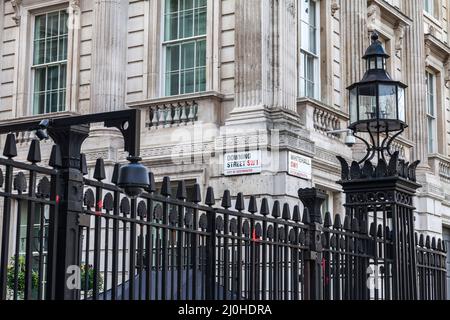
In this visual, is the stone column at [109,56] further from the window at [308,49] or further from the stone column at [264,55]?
the window at [308,49]

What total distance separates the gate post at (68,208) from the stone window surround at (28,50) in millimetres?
15160

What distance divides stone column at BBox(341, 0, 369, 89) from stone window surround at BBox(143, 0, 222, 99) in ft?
12.9

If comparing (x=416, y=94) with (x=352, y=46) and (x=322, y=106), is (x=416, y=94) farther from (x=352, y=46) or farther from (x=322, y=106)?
(x=322, y=106)

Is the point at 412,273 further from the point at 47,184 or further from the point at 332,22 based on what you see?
the point at 332,22

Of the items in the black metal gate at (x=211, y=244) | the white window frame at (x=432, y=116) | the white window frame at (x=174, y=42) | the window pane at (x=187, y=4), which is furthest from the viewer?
the white window frame at (x=432, y=116)

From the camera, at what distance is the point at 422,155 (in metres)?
25.3

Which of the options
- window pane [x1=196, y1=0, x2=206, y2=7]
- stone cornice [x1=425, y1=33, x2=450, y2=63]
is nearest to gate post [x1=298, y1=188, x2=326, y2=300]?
window pane [x1=196, y1=0, x2=206, y2=7]

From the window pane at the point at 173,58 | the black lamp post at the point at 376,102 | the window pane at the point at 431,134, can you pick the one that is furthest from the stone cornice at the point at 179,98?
the window pane at the point at 431,134

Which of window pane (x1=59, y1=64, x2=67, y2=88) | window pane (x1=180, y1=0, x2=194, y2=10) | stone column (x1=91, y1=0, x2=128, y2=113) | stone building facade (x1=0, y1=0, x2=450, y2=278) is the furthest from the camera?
window pane (x1=59, y1=64, x2=67, y2=88)

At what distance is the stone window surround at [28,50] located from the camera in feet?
69.2

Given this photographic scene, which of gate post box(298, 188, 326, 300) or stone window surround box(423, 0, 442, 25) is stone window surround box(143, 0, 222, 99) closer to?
gate post box(298, 188, 326, 300)

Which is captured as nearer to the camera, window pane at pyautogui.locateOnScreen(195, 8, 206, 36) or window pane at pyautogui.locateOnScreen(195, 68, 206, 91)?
window pane at pyautogui.locateOnScreen(195, 68, 206, 91)

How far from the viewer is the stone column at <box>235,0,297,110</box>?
18.1 metres
